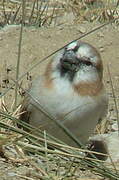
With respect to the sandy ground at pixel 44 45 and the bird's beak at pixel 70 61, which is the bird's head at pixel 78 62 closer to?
the bird's beak at pixel 70 61

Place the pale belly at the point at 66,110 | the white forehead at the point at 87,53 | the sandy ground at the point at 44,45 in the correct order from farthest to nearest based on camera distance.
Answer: the sandy ground at the point at 44,45, the white forehead at the point at 87,53, the pale belly at the point at 66,110

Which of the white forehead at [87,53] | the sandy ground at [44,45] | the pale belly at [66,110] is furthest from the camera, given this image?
the sandy ground at [44,45]

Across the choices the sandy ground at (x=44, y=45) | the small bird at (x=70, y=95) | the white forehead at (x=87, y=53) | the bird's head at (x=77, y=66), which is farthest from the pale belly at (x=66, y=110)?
the sandy ground at (x=44, y=45)

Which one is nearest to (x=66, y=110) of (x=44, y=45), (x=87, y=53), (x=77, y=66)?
(x=77, y=66)

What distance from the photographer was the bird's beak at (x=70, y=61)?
188 inches

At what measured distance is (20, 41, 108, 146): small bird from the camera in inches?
186

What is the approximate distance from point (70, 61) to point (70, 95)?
24cm

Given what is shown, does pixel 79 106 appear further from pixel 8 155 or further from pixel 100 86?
pixel 8 155

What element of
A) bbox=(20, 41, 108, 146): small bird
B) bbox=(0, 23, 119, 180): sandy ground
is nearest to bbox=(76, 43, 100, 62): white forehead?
bbox=(20, 41, 108, 146): small bird

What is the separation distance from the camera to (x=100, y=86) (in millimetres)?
4988

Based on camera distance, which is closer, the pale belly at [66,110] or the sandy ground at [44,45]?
the pale belly at [66,110]

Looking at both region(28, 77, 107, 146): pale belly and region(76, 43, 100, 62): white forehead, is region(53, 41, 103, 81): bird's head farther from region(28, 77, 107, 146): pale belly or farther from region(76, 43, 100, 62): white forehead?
region(28, 77, 107, 146): pale belly

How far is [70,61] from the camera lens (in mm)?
4766

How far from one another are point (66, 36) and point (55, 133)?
234cm
